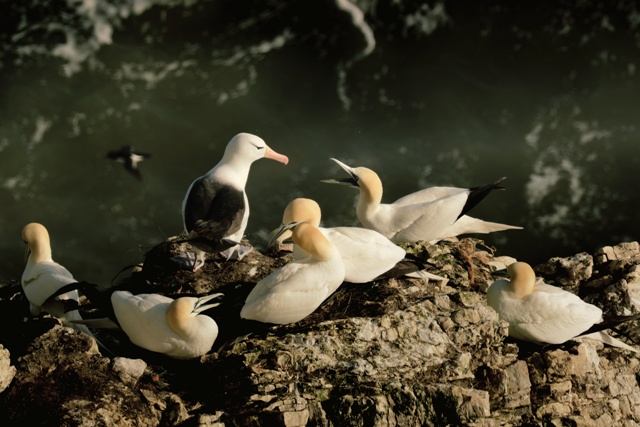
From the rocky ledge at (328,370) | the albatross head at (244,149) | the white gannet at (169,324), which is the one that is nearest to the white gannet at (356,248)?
the rocky ledge at (328,370)

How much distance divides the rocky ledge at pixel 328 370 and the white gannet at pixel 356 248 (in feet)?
0.68

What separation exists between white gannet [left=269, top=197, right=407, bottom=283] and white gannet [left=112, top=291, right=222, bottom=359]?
1.11 m

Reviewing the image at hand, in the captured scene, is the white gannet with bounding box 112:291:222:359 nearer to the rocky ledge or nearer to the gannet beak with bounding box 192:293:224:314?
the gannet beak with bounding box 192:293:224:314

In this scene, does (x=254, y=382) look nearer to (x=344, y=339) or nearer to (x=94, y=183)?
(x=344, y=339)

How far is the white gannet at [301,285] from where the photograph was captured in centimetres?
802

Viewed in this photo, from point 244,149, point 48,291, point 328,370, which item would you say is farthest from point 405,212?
point 48,291

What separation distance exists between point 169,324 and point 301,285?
40.8 inches

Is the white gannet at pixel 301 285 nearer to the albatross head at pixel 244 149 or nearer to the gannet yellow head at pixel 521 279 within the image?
the gannet yellow head at pixel 521 279

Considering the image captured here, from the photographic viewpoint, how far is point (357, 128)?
23.8 metres

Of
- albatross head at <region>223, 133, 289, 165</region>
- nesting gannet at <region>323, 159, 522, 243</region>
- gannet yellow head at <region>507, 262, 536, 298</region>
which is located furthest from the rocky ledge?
albatross head at <region>223, 133, 289, 165</region>

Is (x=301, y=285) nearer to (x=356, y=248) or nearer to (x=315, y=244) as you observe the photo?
(x=315, y=244)

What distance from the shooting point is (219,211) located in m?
9.70

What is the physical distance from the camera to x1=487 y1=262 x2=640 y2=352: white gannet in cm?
888

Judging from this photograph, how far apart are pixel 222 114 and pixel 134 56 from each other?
284cm
